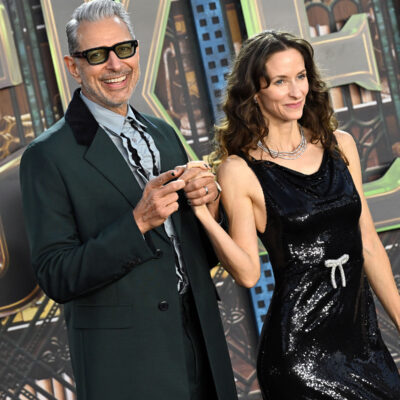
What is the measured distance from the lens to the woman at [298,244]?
2123 mm

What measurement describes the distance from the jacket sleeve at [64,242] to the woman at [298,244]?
0.39 m

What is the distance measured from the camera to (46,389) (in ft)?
12.1

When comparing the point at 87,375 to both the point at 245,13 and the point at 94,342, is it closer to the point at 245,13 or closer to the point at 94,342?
the point at 94,342

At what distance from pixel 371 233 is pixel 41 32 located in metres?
2.21

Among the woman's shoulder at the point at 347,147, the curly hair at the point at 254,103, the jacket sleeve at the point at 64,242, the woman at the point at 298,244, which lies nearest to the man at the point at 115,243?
the jacket sleeve at the point at 64,242

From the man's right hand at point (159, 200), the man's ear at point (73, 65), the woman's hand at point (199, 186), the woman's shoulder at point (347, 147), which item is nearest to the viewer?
the man's right hand at point (159, 200)

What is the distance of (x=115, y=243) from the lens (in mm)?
1776

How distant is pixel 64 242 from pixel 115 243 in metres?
0.15

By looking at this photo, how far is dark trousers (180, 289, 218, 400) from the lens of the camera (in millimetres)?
1973

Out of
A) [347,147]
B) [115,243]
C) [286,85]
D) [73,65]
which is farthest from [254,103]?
[115,243]

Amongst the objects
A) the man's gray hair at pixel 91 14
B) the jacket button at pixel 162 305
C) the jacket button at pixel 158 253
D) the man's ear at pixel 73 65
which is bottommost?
the jacket button at pixel 162 305

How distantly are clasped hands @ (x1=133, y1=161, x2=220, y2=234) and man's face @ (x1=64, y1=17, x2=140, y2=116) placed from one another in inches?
12.8

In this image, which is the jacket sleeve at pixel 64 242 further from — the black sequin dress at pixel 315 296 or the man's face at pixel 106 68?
the black sequin dress at pixel 315 296

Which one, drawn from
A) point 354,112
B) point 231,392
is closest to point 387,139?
point 354,112
